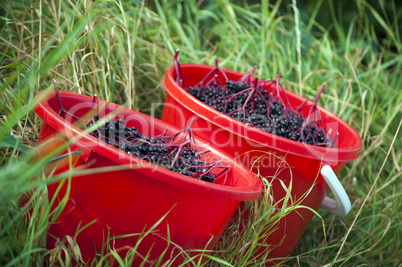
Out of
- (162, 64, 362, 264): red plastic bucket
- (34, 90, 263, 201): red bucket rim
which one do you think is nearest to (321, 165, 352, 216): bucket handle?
(162, 64, 362, 264): red plastic bucket

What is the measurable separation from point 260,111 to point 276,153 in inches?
Answer: 7.4

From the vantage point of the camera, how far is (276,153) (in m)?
0.98

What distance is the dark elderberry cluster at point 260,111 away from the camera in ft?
3.57

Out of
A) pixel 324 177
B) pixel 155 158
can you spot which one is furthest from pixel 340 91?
pixel 155 158

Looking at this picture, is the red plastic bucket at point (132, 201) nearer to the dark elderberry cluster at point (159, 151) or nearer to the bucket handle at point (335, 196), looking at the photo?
A: the dark elderberry cluster at point (159, 151)

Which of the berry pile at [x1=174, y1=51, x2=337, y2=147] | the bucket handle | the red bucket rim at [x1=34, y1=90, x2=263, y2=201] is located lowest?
the bucket handle

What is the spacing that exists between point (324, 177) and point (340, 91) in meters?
0.89

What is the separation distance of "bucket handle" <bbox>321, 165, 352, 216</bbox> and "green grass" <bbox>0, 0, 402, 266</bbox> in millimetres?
41

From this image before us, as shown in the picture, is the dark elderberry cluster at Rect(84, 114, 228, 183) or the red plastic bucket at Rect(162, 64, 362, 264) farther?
the red plastic bucket at Rect(162, 64, 362, 264)

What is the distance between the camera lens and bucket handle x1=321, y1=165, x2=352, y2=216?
3.24 ft

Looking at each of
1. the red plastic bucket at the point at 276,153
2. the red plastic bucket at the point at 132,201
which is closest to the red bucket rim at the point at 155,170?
the red plastic bucket at the point at 132,201

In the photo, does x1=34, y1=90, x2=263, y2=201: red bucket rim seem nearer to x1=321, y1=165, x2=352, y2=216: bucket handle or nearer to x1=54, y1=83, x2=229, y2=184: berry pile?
x1=54, y1=83, x2=229, y2=184: berry pile

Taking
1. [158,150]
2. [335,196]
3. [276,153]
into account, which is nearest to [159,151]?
[158,150]

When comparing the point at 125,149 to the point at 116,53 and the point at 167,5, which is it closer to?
the point at 116,53
